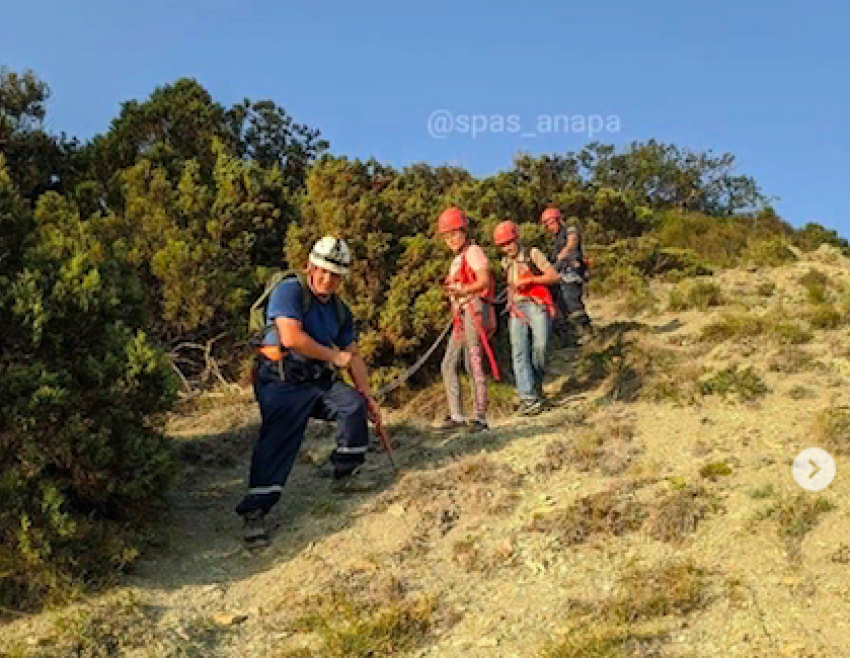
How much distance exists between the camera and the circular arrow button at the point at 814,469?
6.09 metres

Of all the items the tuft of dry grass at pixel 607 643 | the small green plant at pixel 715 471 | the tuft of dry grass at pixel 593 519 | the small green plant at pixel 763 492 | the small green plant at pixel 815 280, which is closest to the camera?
the tuft of dry grass at pixel 607 643

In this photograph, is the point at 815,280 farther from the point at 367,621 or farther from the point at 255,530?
the point at 367,621

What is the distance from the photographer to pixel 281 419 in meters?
6.20

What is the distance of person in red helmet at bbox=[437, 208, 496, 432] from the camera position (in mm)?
7953

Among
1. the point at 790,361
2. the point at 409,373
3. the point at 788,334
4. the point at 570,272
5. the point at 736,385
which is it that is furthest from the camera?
the point at 570,272

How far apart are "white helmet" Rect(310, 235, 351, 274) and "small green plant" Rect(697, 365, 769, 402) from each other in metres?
3.81

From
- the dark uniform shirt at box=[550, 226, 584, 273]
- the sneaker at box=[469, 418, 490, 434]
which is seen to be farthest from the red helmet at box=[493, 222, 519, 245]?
the dark uniform shirt at box=[550, 226, 584, 273]

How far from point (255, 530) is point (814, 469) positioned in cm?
379

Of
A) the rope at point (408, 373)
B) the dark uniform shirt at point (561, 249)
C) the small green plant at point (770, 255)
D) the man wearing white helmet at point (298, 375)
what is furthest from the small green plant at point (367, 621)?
the small green plant at point (770, 255)

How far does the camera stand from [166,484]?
597 cm

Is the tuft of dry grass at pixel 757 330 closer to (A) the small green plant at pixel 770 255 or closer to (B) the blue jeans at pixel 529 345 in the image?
(B) the blue jeans at pixel 529 345

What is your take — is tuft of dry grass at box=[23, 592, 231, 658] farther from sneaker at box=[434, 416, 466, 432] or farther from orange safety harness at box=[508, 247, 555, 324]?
orange safety harness at box=[508, 247, 555, 324]

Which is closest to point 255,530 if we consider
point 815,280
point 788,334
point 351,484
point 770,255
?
point 351,484

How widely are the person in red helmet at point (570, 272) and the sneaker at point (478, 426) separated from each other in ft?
12.4
